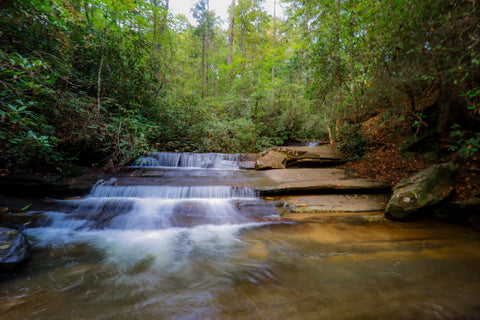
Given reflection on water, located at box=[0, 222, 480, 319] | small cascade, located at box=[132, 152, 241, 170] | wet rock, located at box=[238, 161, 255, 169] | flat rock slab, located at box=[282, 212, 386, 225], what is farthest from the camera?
small cascade, located at box=[132, 152, 241, 170]

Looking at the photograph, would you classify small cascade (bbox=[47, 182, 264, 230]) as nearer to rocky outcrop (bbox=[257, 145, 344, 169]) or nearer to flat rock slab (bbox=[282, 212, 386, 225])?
flat rock slab (bbox=[282, 212, 386, 225])

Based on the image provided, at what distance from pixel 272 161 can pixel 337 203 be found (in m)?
3.18

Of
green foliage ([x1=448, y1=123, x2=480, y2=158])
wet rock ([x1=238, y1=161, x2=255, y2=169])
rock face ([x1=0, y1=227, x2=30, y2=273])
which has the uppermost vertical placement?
green foliage ([x1=448, y1=123, x2=480, y2=158])

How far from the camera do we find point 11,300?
203cm

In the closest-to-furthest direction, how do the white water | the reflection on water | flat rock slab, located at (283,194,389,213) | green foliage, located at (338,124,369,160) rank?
the reflection on water < the white water < flat rock slab, located at (283,194,389,213) < green foliage, located at (338,124,369,160)

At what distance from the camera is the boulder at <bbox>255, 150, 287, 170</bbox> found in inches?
291

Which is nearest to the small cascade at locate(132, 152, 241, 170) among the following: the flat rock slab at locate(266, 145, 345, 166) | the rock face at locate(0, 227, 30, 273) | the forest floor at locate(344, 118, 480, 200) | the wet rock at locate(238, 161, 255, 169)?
the wet rock at locate(238, 161, 255, 169)

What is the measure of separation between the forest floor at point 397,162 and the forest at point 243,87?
0.26ft

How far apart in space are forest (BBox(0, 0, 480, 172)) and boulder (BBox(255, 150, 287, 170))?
263 cm

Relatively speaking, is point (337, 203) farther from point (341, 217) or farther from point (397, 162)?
point (397, 162)

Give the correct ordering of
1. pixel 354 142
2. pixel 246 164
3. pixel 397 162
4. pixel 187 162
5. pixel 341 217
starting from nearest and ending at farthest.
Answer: pixel 341 217 < pixel 397 162 < pixel 354 142 < pixel 246 164 < pixel 187 162

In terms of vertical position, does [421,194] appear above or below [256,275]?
above

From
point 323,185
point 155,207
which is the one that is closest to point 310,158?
point 323,185

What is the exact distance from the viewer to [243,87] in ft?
36.9
